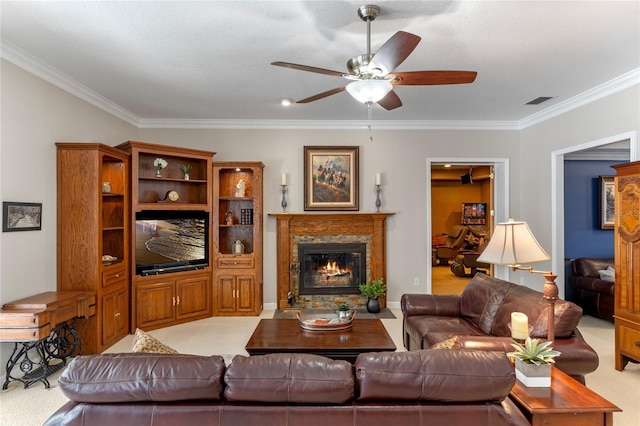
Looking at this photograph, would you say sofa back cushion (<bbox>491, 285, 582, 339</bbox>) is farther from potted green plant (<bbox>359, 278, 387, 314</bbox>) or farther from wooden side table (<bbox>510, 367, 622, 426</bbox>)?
potted green plant (<bbox>359, 278, 387, 314</bbox>)

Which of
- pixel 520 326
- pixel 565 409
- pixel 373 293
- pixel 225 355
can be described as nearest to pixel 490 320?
pixel 520 326

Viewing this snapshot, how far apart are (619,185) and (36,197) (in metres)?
5.57

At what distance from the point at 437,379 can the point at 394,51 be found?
1749 millimetres

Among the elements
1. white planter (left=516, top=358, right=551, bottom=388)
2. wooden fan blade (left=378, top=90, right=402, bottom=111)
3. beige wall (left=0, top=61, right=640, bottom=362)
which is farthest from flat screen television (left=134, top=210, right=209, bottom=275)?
white planter (left=516, top=358, right=551, bottom=388)

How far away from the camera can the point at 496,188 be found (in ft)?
19.5

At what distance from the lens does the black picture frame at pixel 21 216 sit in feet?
10.2

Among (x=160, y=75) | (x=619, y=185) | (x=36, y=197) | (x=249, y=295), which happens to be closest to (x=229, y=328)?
(x=249, y=295)

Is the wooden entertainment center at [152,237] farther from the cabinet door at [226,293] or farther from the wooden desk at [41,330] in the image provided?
the wooden desk at [41,330]

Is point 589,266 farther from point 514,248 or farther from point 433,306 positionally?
point 514,248

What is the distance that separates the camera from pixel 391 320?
5043 mm

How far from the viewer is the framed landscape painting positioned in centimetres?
563

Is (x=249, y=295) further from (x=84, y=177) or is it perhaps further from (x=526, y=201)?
(x=526, y=201)

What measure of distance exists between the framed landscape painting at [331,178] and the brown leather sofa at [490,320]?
87.2 inches

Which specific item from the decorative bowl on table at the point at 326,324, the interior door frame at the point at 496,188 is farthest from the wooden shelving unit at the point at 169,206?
the interior door frame at the point at 496,188
